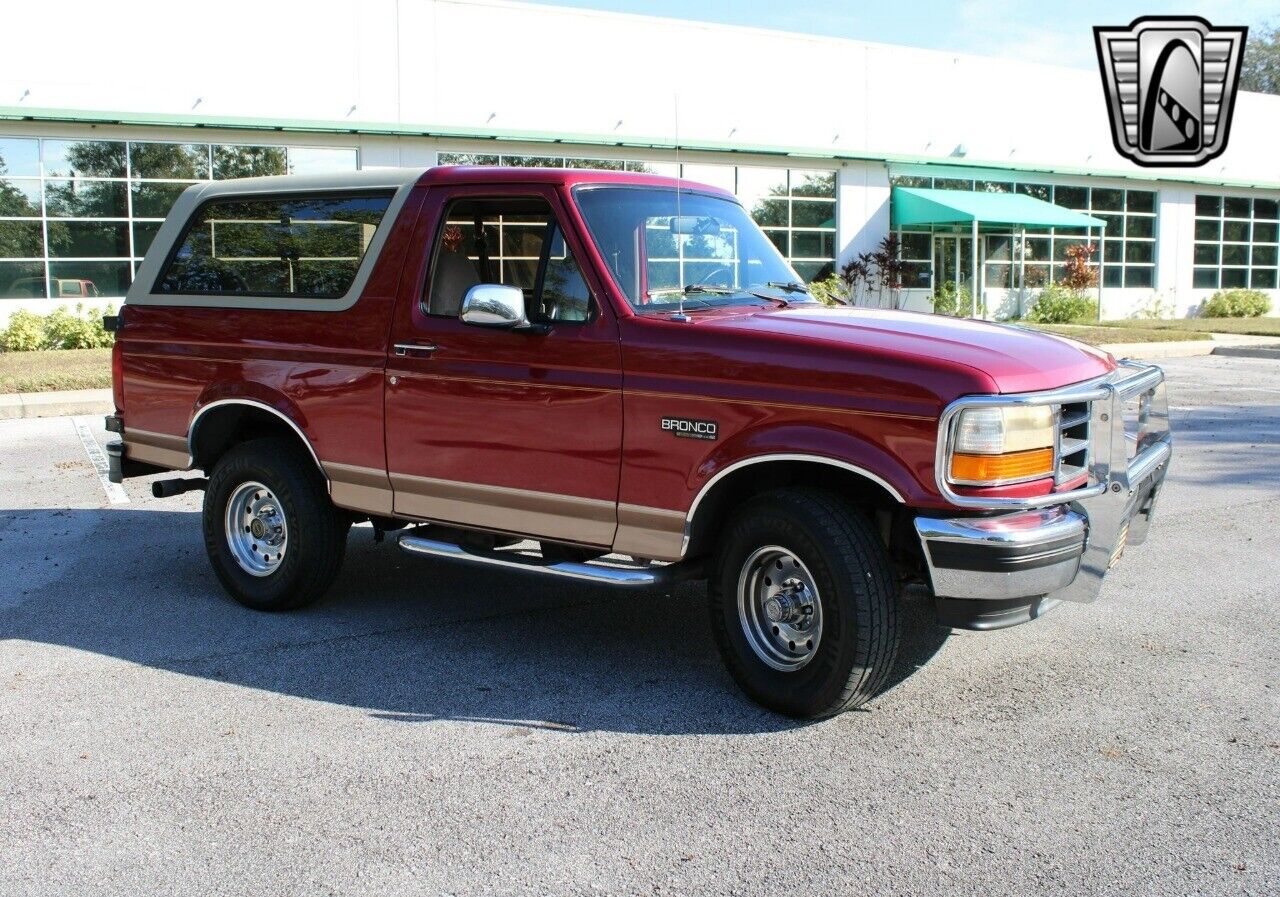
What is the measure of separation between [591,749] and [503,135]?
22.5 metres

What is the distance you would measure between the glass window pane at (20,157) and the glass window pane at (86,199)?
1.16 feet

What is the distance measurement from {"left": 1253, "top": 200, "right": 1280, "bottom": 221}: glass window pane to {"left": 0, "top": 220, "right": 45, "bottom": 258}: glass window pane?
115ft

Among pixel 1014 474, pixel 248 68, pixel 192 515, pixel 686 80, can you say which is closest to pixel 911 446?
pixel 1014 474

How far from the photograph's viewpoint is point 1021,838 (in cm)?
381

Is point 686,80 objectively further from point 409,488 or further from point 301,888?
point 301,888

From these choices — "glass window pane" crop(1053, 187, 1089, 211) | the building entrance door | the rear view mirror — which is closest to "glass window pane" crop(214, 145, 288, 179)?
the building entrance door

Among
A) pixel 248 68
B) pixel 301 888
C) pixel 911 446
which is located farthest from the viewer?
pixel 248 68

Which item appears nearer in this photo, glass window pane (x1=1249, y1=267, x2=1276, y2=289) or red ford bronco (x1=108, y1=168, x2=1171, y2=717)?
red ford bronco (x1=108, y1=168, x2=1171, y2=717)

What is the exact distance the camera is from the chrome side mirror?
5.20 m

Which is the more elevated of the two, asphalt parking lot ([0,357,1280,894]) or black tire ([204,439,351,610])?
black tire ([204,439,351,610])

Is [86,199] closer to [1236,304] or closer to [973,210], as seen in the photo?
[973,210]

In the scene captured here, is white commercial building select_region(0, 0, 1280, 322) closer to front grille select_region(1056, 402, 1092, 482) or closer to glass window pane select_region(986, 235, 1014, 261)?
glass window pane select_region(986, 235, 1014, 261)

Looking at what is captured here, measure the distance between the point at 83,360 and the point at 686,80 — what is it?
15.0 meters

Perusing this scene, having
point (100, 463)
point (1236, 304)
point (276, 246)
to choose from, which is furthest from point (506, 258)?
point (1236, 304)
